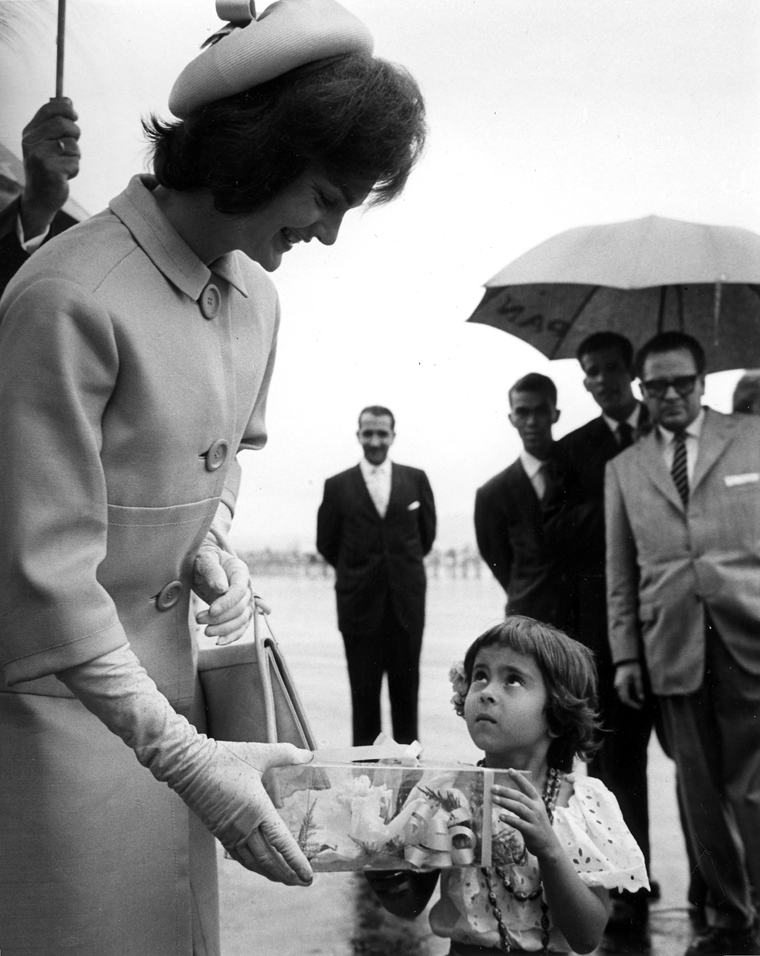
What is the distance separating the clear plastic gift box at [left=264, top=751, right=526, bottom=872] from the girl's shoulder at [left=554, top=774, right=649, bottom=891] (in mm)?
151

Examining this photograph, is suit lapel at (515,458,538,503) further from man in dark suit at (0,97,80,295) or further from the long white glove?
man in dark suit at (0,97,80,295)

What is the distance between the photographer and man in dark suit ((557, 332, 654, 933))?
211 cm

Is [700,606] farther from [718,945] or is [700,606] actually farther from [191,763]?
[191,763]

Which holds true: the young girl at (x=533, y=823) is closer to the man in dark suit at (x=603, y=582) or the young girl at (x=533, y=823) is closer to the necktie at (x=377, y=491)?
the man in dark suit at (x=603, y=582)

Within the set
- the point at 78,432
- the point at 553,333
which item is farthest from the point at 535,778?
the point at 78,432

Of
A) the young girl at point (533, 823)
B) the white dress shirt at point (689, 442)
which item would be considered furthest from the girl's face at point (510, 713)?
the white dress shirt at point (689, 442)

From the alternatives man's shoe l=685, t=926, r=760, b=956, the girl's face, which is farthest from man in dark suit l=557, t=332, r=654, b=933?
the girl's face

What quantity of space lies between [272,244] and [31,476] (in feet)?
1.66

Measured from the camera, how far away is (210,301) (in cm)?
168

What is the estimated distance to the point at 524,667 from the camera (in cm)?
194

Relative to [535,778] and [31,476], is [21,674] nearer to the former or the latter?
[31,476]

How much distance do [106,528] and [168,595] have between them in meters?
0.20

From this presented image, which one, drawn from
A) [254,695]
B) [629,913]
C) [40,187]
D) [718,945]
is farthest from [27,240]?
[718,945]

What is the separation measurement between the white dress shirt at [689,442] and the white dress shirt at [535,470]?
26cm
